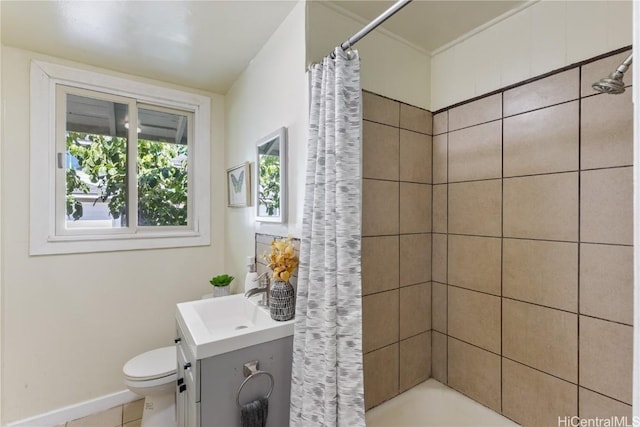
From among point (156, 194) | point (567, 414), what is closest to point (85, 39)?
point (156, 194)

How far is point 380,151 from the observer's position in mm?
1639

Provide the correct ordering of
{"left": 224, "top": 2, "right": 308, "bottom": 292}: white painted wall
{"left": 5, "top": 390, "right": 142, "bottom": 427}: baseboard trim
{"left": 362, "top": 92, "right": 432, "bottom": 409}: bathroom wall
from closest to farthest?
{"left": 224, "top": 2, "right": 308, "bottom": 292}: white painted wall < {"left": 362, "top": 92, "right": 432, "bottom": 409}: bathroom wall < {"left": 5, "top": 390, "right": 142, "bottom": 427}: baseboard trim

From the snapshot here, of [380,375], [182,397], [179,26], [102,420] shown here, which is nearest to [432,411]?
[380,375]

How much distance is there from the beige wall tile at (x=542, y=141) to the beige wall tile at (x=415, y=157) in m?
0.43

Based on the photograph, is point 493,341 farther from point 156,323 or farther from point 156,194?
point 156,194

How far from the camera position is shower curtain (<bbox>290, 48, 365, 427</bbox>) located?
1149 millimetres

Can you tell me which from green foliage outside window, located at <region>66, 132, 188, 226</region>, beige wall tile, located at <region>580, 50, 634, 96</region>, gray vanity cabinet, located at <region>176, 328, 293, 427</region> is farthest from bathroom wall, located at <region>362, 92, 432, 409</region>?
green foliage outside window, located at <region>66, 132, 188, 226</region>

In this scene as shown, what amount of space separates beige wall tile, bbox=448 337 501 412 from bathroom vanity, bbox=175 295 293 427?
3.30ft

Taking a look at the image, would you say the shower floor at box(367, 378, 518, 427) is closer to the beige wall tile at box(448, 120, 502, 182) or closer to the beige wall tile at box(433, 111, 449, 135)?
the beige wall tile at box(448, 120, 502, 182)

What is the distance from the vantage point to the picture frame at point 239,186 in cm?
204

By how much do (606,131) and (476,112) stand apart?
1.87ft

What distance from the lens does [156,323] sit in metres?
2.23

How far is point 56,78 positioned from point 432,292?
273 centimetres

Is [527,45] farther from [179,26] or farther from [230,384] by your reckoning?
[230,384]
